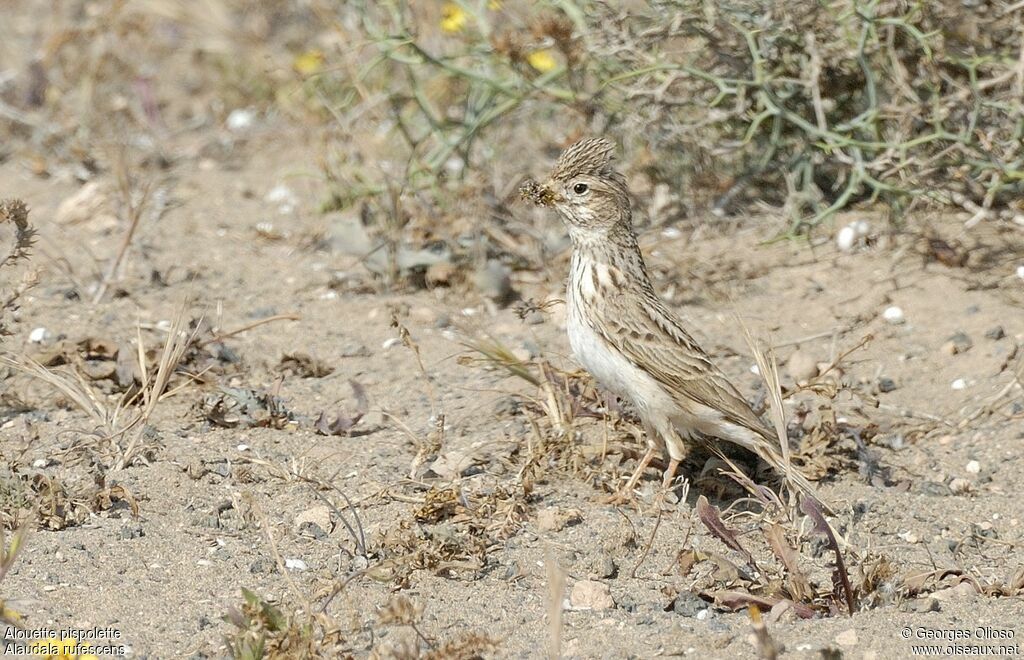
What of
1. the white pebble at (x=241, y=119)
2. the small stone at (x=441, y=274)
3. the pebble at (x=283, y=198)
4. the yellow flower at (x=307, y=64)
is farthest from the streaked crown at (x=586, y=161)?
the white pebble at (x=241, y=119)

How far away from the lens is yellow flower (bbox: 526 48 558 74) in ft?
23.5

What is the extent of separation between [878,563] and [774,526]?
37 centimetres

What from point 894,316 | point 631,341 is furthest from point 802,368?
point 631,341

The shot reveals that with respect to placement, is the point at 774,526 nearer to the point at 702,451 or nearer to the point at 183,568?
the point at 702,451

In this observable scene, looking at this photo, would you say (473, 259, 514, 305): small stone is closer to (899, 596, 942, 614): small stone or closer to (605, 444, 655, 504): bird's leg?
(605, 444, 655, 504): bird's leg

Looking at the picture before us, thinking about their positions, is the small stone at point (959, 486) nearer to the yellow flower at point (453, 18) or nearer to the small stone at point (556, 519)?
the small stone at point (556, 519)

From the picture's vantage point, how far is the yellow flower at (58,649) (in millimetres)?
3253

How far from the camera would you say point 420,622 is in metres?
3.73

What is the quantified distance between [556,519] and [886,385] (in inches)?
72.9

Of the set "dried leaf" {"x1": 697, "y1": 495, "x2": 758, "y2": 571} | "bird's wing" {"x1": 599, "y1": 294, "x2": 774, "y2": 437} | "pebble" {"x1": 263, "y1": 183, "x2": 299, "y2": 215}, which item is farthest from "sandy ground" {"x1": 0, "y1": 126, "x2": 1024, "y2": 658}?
"bird's wing" {"x1": 599, "y1": 294, "x2": 774, "y2": 437}

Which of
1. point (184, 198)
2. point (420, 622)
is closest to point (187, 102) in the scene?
point (184, 198)

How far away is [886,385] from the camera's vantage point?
5.60 meters

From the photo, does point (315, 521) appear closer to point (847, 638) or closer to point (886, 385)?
point (847, 638)

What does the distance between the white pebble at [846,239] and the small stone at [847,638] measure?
10.5ft
